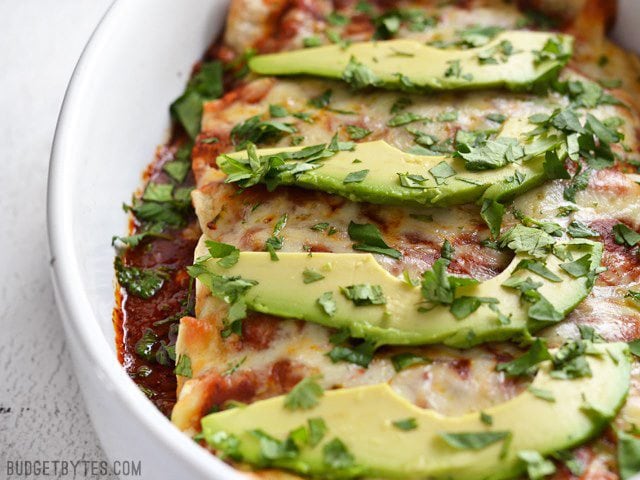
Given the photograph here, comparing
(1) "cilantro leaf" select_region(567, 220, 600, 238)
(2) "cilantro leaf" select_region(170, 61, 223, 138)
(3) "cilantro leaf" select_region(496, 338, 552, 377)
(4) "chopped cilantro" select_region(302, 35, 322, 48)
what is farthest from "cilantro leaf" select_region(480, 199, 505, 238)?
(2) "cilantro leaf" select_region(170, 61, 223, 138)

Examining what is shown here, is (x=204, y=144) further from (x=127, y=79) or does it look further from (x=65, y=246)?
(x=65, y=246)

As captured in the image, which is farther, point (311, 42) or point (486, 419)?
point (311, 42)

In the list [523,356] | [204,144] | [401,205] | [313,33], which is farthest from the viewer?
[313,33]

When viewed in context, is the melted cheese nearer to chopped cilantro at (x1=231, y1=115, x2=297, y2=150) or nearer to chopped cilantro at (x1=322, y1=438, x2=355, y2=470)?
chopped cilantro at (x1=231, y1=115, x2=297, y2=150)

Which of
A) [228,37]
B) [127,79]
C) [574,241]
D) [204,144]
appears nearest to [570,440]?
[574,241]

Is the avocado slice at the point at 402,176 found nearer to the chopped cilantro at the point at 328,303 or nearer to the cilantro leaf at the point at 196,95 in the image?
the chopped cilantro at the point at 328,303

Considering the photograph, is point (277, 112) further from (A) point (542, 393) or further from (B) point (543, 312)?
(A) point (542, 393)

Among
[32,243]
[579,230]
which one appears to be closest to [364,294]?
[579,230]
